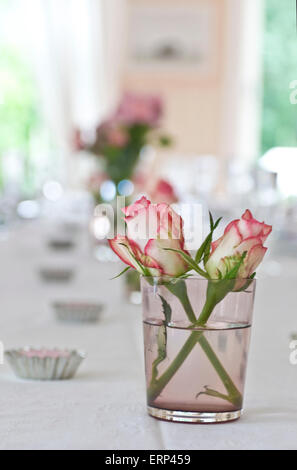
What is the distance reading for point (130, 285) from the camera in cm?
161

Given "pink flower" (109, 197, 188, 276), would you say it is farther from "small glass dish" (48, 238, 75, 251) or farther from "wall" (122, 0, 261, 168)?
"wall" (122, 0, 261, 168)

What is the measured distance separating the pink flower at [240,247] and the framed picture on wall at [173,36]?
23.3ft

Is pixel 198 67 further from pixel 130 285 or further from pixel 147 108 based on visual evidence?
pixel 130 285

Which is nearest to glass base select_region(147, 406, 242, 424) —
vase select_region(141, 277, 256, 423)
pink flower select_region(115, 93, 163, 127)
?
vase select_region(141, 277, 256, 423)

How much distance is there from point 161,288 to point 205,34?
285 inches

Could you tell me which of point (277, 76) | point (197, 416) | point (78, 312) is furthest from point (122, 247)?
point (277, 76)

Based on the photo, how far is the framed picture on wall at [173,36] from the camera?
25.1 ft

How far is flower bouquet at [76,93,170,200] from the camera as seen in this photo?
238 centimetres

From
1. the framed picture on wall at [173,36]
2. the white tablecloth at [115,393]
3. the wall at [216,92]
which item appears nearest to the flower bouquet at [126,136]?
the white tablecloth at [115,393]

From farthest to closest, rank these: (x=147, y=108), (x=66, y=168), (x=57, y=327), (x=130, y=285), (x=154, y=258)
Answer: (x=66, y=168) < (x=147, y=108) < (x=130, y=285) < (x=57, y=327) < (x=154, y=258)

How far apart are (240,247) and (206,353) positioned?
90 millimetres

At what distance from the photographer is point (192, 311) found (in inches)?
27.4

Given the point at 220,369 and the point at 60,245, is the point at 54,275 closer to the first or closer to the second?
the point at 60,245

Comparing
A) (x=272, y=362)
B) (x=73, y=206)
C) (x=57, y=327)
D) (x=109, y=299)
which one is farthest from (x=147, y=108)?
(x=73, y=206)
